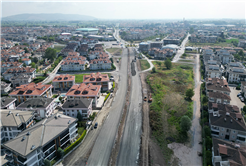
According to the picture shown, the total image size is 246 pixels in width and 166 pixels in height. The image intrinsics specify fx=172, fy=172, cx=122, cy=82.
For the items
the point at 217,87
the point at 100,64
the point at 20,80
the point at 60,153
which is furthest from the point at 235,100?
the point at 20,80

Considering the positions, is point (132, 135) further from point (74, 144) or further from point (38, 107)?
point (38, 107)

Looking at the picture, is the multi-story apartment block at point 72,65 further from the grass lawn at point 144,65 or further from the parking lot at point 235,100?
the parking lot at point 235,100

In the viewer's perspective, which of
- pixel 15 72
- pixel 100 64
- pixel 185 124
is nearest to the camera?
pixel 185 124

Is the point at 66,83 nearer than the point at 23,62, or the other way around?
the point at 66,83

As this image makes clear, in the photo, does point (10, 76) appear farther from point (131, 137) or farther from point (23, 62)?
point (131, 137)

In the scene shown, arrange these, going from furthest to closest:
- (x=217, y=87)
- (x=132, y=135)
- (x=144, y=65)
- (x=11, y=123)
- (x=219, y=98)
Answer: (x=144, y=65) < (x=217, y=87) < (x=219, y=98) < (x=132, y=135) < (x=11, y=123)

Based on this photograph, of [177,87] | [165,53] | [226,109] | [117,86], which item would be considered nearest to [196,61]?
[165,53]

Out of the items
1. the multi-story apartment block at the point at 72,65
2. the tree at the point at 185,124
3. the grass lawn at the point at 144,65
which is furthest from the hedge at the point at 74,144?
the grass lawn at the point at 144,65
